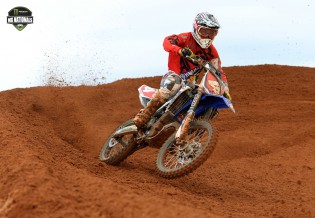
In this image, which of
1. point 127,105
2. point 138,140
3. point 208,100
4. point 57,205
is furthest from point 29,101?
point 57,205

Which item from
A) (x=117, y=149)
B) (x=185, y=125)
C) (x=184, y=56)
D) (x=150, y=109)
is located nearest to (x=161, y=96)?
(x=150, y=109)

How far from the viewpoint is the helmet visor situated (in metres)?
7.31

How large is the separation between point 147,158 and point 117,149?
7.77ft

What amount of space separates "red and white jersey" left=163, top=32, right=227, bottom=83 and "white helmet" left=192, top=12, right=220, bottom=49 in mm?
175

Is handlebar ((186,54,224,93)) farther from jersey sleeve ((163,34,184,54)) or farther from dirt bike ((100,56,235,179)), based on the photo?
jersey sleeve ((163,34,184,54))

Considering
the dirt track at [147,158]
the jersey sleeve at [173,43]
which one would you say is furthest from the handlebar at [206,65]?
the dirt track at [147,158]

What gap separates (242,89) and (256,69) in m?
1.59

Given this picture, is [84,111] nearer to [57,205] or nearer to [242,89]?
[242,89]

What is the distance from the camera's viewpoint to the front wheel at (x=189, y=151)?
6.39 m

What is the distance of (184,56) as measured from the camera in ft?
23.2

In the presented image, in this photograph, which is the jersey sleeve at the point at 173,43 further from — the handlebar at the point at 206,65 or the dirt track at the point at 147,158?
the dirt track at the point at 147,158

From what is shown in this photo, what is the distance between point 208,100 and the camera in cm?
713

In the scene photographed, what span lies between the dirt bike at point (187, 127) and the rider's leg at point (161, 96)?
3.2 inches

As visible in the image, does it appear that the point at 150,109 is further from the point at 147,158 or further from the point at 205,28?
the point at 147,158
